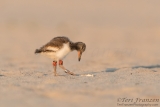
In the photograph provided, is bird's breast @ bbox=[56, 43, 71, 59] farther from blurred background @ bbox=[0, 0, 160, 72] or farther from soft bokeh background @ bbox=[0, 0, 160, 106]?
blurred background @ bbox=[0, 0, 160, 72]

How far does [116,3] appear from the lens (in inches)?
1575

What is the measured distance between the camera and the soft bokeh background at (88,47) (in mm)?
8484

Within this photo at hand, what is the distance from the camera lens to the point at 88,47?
64.8 ft

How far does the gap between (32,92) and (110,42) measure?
43.5 feet

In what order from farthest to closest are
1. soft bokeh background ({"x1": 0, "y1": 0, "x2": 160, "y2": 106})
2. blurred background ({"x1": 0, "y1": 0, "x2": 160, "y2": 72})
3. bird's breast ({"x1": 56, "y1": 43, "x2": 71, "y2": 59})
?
blurred background ({"x1": 0, "y1": 0, "x2": 160, "y2": 72}) → bird's breast ({"x1": 56, "y1": 43, "x2": 71, "y2": 59}) → soft bokeh background ({"x1": 0, "y1": 0, "x2": 160, "y2": 106})

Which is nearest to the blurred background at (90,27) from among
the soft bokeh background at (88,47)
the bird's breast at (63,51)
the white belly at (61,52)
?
the soft bokeh background at (88,47)

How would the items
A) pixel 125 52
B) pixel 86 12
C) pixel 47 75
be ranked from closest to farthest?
pixel 47 75 → pixel 125 52 → pixel 86 12

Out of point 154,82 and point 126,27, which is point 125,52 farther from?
point 126,27

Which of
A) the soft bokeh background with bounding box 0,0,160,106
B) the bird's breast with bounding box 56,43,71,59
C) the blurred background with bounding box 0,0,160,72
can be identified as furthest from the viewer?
the blurred background with bounding box 0,0,160,72

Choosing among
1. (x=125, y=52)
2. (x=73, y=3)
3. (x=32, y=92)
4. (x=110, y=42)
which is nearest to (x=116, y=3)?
(x=73, y=3)

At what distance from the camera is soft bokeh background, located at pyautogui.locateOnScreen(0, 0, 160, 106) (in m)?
8.48

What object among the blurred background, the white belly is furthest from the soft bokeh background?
the white belly

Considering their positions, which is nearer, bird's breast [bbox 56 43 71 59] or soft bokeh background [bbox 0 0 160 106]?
soft bokeh background [bbox 0 0 160 106]

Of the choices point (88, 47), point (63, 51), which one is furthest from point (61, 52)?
point (88, 47)
